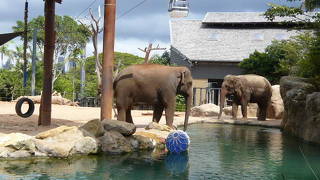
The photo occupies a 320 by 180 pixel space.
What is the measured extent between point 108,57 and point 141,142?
9.23 feet

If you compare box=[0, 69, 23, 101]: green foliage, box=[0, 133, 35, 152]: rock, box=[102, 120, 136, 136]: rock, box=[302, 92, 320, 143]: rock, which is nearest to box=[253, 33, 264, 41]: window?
box=[0, 69, 23, 101]: green foliage

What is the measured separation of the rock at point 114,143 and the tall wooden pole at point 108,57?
2.15m

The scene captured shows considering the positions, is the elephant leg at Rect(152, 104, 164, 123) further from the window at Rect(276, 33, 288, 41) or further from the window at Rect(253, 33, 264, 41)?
the window at Rect(276, 33, 288, 41)

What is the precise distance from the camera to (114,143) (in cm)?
884

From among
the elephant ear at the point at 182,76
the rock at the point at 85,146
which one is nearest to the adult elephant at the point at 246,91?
the elephant ear at the point at 182,76

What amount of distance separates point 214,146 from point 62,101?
51.1 feet

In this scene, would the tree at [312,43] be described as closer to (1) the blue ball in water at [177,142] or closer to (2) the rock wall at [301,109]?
(2) the rock wall at [301,109]

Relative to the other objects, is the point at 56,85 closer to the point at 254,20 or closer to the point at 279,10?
the point at 254,20

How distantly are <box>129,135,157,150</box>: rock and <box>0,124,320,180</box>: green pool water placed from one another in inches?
13.2

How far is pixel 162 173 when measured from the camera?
7.20 meters

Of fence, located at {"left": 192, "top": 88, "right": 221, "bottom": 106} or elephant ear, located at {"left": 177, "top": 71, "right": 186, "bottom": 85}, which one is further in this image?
fence, located at {"left": 192, "top": 88, "right": 221, "bottom": 106}

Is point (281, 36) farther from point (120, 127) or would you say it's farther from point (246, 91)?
point (120, 127)

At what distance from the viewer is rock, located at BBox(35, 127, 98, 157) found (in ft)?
26.2

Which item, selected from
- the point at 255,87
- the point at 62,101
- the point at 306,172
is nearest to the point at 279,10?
the point at 255,87
